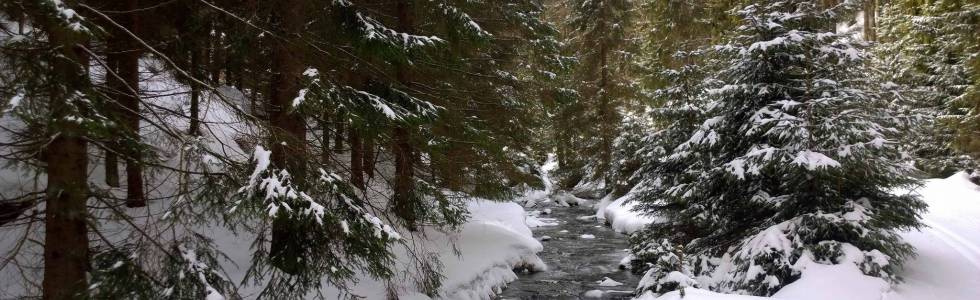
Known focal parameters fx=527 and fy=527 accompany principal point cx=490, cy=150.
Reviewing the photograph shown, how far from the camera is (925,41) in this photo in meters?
18.4

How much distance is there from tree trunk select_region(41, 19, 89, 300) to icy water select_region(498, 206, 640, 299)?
7583 mm

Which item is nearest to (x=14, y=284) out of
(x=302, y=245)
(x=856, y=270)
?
(x=302, y=245)

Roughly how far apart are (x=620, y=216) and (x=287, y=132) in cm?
1464

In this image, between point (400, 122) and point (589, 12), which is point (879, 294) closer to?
point (400, 122)

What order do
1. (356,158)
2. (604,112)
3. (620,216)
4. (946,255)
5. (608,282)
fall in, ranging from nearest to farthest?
1. (356,158)
2. (946,255)
3. (608,282)
4. (620,216)
5. (604,112)

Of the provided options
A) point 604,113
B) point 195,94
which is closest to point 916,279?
point 195,94

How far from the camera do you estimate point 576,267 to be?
42.8 feet

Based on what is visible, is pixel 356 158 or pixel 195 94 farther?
pixel 356 158

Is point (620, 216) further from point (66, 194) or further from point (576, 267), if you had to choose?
point (66, 194)

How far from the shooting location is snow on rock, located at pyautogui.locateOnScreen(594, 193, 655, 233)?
16.7 meters

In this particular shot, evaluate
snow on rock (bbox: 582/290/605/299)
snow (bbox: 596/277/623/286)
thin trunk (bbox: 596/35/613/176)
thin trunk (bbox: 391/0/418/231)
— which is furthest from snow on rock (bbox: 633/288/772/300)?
thin trunk (bbox: 596/35/613/176)

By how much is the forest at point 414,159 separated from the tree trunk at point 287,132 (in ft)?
0.09

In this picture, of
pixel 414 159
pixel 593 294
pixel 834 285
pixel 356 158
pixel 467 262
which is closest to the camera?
→ pixel 834 285

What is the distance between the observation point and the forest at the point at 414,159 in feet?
13.5
